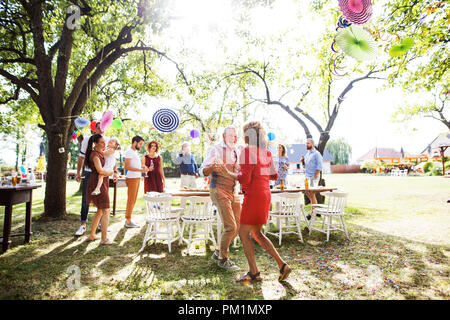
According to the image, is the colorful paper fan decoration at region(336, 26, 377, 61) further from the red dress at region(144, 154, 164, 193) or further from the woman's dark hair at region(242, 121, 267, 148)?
the red dress at region(144, 154, 164, 193)

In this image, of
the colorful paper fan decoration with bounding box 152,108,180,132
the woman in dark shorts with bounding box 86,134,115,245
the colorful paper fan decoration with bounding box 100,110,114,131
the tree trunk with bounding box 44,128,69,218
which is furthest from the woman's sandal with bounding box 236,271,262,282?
the tree trunk with bounding box 44,128,69,218

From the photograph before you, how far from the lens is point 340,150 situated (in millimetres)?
50219

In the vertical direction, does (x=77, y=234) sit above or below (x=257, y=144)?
below

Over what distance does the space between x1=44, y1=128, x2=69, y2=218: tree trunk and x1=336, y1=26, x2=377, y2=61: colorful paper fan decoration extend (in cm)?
631

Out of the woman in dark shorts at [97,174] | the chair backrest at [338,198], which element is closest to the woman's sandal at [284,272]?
the chair backrest at [338,198]

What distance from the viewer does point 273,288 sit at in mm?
2859

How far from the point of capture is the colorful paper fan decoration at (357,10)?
2.75m

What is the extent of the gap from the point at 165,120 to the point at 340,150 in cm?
5089

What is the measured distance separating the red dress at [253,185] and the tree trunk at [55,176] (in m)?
5.22

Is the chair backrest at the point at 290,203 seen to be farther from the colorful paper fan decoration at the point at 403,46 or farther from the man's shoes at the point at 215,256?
the colorful paper fan decoration at the point at 403,46

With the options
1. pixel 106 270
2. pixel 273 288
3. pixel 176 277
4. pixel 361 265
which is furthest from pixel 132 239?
pixel 361 265
